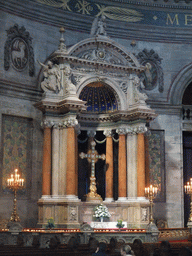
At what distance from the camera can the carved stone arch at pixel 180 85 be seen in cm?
3031

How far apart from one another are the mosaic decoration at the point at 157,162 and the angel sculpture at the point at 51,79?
6.55 meters

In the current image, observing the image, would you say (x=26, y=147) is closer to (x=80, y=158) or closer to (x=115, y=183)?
(x=80, y=158)

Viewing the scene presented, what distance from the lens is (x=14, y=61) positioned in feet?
85.8

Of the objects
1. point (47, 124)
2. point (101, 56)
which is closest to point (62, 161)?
point (47, 124)

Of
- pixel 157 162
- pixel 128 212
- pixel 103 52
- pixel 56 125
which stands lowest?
pixel 128 212

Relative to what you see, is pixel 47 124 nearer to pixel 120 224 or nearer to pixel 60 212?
pixel 60 212

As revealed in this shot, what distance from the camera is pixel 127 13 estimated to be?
30.1m

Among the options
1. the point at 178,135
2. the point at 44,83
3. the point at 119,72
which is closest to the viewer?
the point at 44,83

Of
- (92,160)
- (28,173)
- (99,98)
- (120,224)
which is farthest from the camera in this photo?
(99,98)

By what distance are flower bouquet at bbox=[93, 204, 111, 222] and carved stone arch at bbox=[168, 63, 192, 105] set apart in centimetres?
830

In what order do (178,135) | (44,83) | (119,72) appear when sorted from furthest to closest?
(178,135) → (119,72) → (44,83)

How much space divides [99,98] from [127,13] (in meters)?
5.74

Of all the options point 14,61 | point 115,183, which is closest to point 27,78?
point 14,61

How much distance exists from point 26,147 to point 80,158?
312 centimetres
